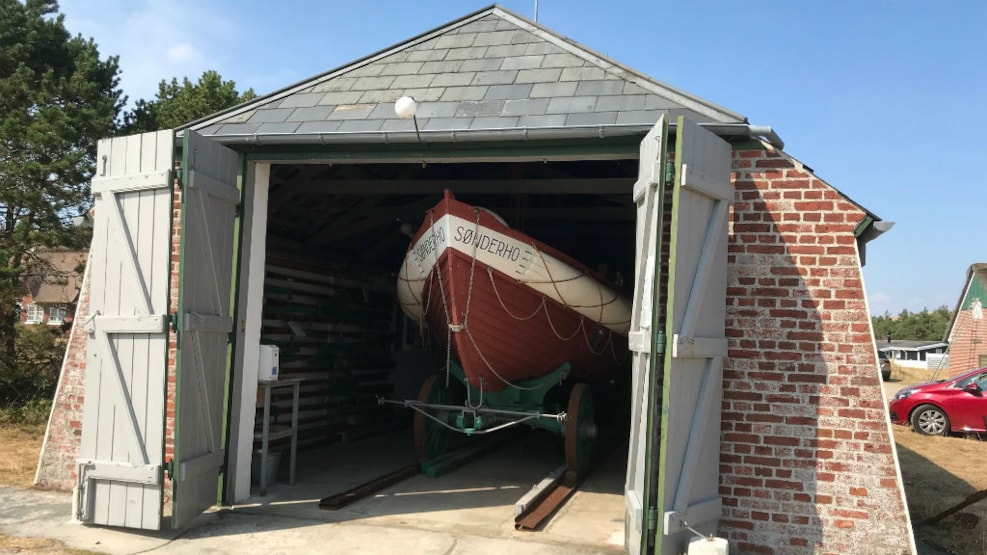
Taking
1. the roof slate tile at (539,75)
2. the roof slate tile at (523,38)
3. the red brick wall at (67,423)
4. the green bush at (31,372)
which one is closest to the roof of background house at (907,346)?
the roof slate tile at (523,38)

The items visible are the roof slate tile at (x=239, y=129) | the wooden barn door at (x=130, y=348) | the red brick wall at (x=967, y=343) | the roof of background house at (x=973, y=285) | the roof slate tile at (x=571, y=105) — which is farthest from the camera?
the roof of background house at (x=973, y=285)

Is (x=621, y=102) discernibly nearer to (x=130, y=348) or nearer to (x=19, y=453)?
(x=130, y=348)

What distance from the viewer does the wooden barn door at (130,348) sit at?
5.02 metres

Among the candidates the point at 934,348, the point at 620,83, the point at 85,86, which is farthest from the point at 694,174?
the point at 934,348

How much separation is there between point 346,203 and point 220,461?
12.4 ft

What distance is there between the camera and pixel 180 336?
16.5ft

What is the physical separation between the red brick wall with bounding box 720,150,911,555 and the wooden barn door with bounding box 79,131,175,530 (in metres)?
3.95

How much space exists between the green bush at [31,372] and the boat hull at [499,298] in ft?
22.1

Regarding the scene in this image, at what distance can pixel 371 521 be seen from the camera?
552 cm

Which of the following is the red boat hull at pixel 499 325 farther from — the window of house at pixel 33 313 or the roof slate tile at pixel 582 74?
the window of house at pixel 33 313

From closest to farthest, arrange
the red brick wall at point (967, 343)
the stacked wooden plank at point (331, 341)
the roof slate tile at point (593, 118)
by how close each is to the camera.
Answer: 1. the roof slate tile at point (593, 118)
2. the stacked wooden plank at point (331, 341)
3. the red brick wall at point (967, 343)

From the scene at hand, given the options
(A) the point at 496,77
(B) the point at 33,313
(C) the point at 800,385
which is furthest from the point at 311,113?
(B) the point at 33,313

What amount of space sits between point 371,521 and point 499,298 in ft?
7.86

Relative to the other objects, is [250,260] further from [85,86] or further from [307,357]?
[85,86]
